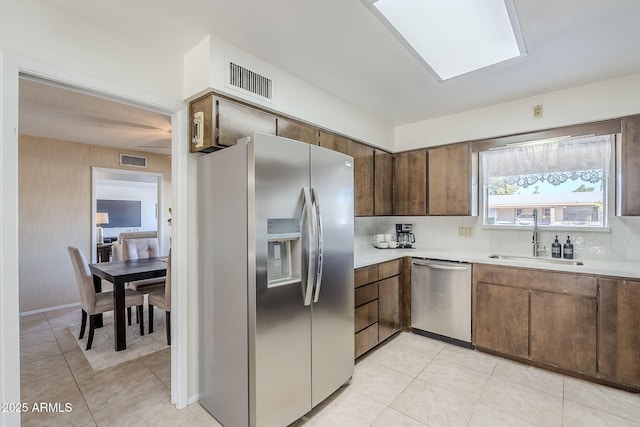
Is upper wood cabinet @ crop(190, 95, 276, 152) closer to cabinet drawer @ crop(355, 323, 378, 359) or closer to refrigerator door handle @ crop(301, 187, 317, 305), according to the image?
refrigerator door handle @ crop(301, 187, 317, 305)

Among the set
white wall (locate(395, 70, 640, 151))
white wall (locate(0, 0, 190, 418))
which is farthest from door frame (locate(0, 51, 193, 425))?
white wall (locate(395, 70, 640, 151))

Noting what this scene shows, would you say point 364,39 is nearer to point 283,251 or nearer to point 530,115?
point 283,251

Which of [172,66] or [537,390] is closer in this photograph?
[172,66]

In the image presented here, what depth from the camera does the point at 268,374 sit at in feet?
5.60

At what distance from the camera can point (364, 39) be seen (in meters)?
1.98

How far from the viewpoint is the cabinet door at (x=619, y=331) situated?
7.23 feet

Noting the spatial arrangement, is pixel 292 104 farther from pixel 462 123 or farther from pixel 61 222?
pixel 61 222

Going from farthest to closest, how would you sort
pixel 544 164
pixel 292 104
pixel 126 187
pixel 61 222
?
pixel 126 187 → pixel 61 222 → pixel 544 164 → pixel 292 104

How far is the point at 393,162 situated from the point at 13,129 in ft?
11.7

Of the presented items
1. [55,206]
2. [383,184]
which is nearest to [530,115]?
[383,184]

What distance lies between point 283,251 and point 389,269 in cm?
158

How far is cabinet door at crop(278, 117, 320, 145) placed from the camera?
8.09ft

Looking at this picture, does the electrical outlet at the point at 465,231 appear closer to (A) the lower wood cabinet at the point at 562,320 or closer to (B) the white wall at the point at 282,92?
(A) the lower wood cabinet at the point at 562,320

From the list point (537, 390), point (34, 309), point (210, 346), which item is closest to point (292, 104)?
point (210, 346)
